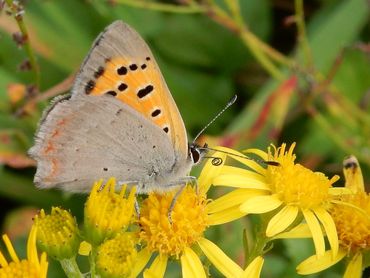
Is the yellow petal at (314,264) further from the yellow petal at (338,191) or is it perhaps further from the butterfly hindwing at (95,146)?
the butterfly hindwing at (95,146)

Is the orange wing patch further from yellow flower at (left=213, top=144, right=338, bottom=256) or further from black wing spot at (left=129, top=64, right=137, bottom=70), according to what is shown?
yellow flower at (left=213, top=144, right=338, bottom=256)

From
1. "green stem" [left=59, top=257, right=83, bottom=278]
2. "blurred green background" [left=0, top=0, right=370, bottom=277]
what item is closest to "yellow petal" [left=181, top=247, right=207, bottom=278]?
"green stem" [left=59, top=257, right=83, bottom=278]

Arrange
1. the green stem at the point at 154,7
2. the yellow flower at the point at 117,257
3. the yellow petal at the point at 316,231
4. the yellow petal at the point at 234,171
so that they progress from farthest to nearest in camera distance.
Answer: the green stem at the point at 154,7 < the yellow petal at the point at 234,171 < the yellow petal at the point at 316,231 < the yellow flower at the point at 117,257

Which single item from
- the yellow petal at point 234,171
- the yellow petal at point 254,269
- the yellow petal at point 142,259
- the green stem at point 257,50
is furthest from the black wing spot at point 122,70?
the green stem at point 257,50

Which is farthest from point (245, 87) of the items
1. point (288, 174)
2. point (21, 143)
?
point (288, 174)

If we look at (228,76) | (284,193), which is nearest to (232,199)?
(284,193)

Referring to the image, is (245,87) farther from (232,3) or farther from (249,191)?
(249,191)

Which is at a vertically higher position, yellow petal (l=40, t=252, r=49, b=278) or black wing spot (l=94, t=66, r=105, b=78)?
black wing spot (l=94, t=66, r=105, b=78)

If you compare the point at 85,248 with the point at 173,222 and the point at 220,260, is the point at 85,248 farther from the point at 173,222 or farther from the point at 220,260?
the point at 220,260
